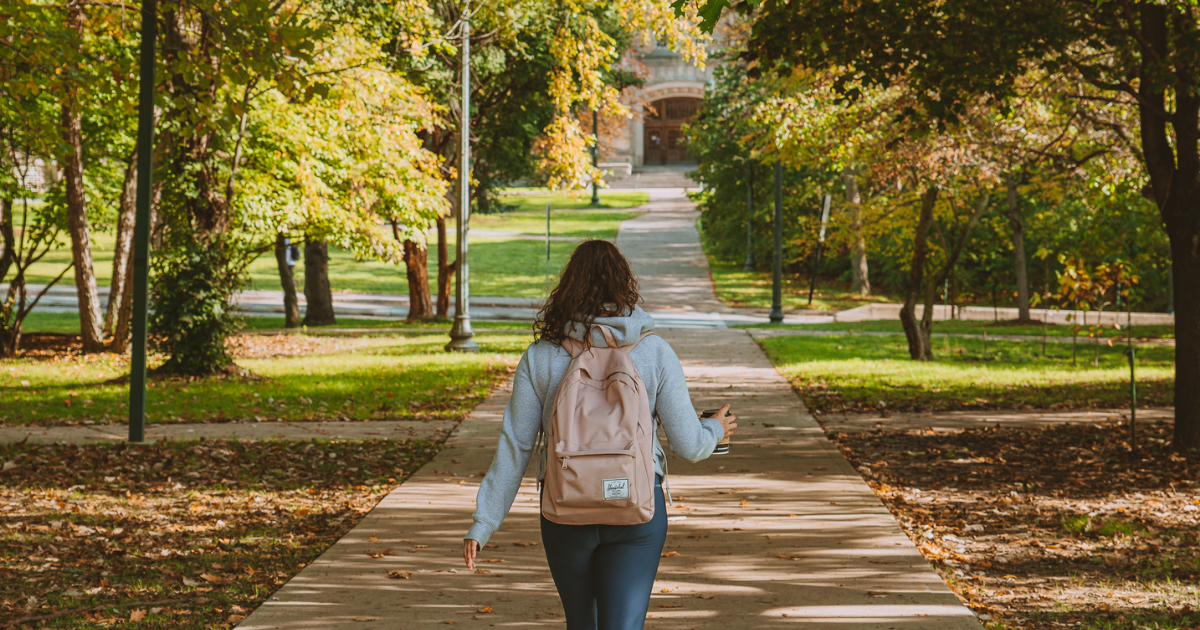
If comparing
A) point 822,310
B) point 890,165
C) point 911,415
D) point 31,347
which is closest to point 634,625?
point 911,415

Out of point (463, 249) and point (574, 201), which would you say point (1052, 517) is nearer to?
point (463, 249)

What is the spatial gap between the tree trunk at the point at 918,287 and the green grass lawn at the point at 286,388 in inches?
247

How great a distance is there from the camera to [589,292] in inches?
121

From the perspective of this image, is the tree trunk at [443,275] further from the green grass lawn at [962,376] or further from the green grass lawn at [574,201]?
the green grass lawn at [574,201]

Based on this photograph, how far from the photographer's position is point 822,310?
29109 mm

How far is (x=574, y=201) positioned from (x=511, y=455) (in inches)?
1986

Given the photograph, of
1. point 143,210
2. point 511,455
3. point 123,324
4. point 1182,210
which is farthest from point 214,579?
point 123,324

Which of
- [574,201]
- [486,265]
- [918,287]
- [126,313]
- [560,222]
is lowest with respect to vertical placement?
[126,313]

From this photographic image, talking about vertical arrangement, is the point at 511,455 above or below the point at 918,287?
below

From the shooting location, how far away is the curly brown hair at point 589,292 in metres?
3.07

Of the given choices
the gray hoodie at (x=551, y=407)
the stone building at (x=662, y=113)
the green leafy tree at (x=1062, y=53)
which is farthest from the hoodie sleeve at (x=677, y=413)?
the stone building at (x=662, y=113)

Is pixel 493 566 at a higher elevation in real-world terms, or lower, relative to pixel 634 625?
lower

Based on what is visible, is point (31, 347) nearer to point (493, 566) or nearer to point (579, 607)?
point (493, 566)

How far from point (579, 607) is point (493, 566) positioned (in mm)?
2595
